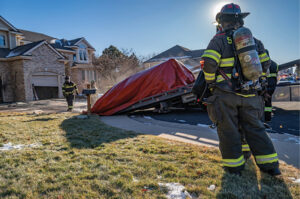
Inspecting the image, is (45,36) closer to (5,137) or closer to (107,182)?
(5,137)

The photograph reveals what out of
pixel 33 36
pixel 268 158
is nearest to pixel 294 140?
pixel 268 158

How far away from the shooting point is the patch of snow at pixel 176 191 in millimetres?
2191

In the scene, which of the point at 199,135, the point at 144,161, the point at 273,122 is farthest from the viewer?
the point at 273,122

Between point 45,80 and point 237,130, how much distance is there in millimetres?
21204

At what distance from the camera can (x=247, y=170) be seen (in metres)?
2.82

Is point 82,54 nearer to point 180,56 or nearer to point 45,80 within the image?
point 45,80

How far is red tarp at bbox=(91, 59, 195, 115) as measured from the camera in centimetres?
855

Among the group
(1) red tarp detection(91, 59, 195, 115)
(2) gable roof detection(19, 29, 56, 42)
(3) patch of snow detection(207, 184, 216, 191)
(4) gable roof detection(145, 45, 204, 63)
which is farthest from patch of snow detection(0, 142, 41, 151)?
(4) gable roof detection(145, 45, 204, 63)

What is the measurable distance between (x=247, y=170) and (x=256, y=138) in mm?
459

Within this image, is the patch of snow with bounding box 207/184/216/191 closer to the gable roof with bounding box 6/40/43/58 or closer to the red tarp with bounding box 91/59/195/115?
the red tarp with bounding box 91/59/195/115

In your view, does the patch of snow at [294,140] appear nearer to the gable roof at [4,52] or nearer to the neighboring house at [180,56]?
the gable roof at [4,52]

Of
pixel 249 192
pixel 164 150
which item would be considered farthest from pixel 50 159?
pixel 249 192

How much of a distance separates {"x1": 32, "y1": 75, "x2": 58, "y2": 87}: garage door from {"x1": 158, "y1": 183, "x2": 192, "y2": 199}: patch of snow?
20357 mm

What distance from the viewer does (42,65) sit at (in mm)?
20234
